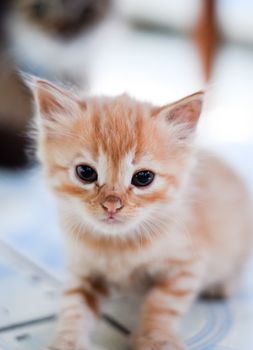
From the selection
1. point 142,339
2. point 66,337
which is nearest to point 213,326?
point 142,339

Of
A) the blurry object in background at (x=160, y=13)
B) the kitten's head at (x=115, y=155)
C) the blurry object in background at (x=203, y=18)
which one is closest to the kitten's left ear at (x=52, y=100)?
the kitten's head at (x=115, y=155)

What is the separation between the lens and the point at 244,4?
9.95ft

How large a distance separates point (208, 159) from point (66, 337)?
47 cm

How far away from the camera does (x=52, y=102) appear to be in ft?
3.66

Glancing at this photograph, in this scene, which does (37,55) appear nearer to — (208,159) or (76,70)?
(76,70)

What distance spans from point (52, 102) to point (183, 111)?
0.22 m

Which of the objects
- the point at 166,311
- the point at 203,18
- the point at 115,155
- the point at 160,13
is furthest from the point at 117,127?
the point at 160,13

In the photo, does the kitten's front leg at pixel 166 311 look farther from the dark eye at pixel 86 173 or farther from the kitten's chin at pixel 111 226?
the dark eye at pixel 86 173

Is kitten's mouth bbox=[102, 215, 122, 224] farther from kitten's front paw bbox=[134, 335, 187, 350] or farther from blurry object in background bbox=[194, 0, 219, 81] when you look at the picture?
blurry object in background bbox=[194, 0, 219, 81]

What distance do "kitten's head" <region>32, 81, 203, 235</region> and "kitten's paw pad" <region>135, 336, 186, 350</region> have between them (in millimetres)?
181

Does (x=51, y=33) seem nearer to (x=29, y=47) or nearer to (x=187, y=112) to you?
(x=29, y=47)

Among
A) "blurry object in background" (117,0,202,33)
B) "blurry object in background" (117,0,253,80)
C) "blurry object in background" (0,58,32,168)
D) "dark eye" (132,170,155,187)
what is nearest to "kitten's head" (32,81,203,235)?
"dark eye" (132,170,155,187)

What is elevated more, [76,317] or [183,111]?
[183,111]

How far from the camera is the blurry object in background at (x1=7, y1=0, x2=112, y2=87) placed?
2.03 meters
